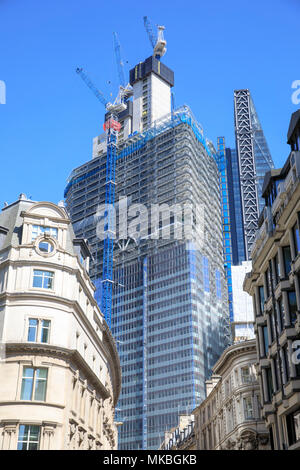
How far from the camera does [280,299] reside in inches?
1948

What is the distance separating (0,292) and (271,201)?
2709cm

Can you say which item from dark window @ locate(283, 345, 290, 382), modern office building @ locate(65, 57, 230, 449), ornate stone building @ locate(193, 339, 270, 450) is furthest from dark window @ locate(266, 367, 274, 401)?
modern office building @ locate(65, 57, 230, 449)

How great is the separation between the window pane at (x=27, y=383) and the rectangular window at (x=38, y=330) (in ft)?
8.52

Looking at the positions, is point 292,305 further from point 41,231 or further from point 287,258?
point 41,231

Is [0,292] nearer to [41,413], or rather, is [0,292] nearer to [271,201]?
[41,413]

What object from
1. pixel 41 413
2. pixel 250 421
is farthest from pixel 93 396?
pixel 250 421

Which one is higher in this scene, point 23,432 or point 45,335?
point 45,335

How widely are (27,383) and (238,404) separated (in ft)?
93.7

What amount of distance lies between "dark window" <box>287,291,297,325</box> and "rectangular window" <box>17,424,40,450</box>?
862 inches

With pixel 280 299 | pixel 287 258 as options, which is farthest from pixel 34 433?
pixel 287 258

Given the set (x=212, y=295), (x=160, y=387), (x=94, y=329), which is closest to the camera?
(x=94, y=329)
